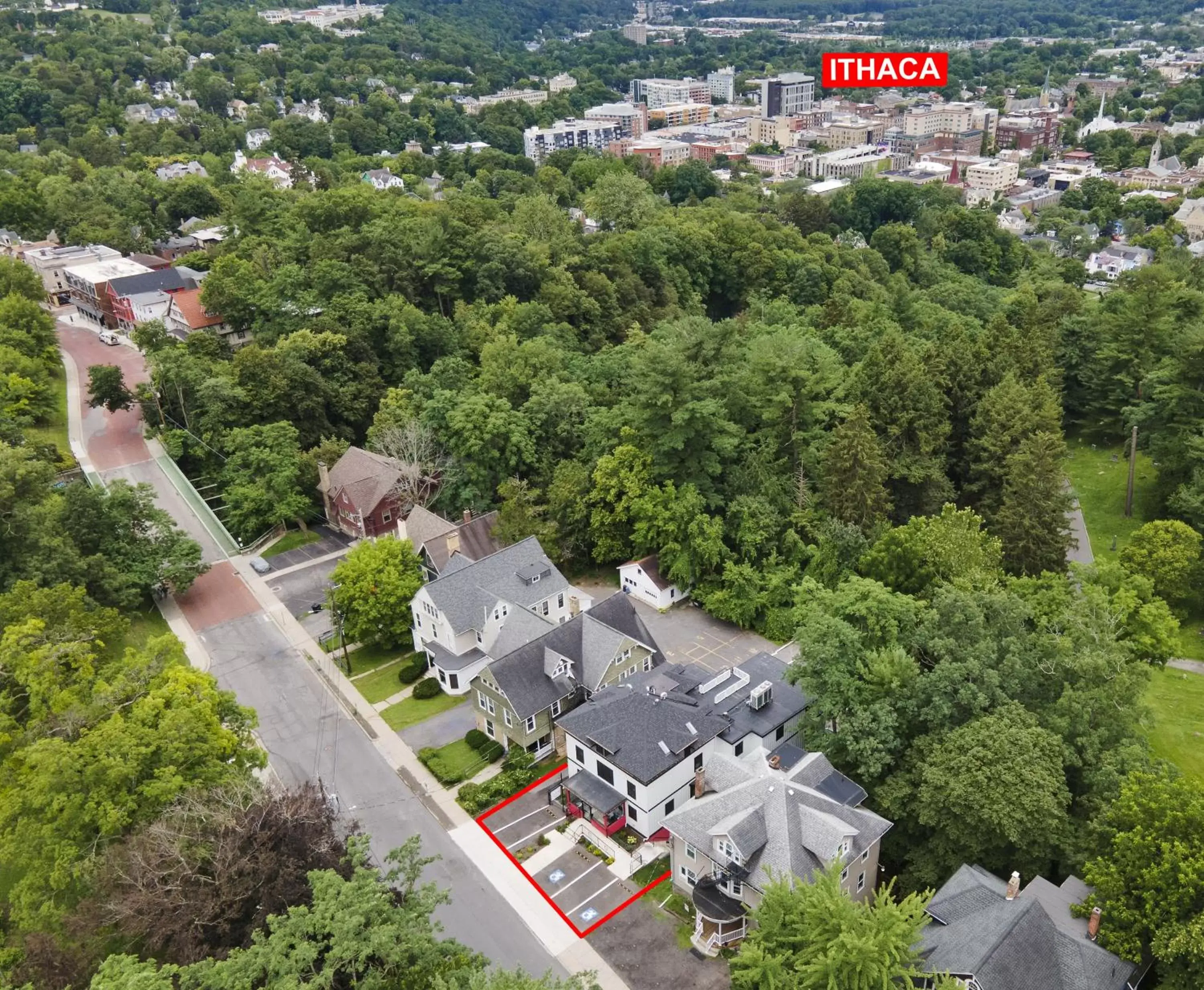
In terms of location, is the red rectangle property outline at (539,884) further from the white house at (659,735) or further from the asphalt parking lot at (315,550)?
the asphalt parking lot at (315,550)

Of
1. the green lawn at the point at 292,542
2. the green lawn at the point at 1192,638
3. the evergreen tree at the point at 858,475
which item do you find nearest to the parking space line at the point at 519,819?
the evergreen tree at the point at 858,475

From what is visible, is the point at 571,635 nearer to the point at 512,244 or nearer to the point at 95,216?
the point at 512,244

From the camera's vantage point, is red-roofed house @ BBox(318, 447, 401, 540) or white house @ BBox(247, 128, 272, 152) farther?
white house @ BBox(247, 128, 272, 152)

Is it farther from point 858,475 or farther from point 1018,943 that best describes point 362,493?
point 1018,943

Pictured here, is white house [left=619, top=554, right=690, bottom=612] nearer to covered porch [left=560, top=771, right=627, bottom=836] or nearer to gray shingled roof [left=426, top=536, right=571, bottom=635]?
gray shingled roof [left=426, top=536, right=571, bottom=635]

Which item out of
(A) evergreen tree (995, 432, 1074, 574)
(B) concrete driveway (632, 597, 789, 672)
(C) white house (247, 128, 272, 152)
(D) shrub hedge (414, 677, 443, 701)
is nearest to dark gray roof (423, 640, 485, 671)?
(D) shrub hedge (414, 677, 443, 701)

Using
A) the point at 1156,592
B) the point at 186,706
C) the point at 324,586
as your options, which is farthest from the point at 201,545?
the point at 1156,592

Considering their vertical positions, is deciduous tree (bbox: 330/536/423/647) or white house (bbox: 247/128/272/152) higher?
white house (bbox: 247/128/272/152)
